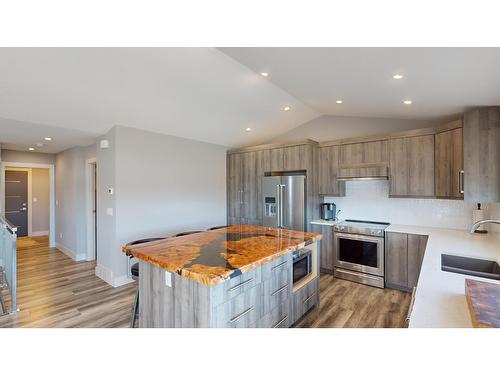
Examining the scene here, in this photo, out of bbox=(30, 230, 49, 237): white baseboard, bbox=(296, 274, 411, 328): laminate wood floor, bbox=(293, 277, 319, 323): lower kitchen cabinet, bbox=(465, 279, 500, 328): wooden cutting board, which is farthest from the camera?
bbox=(30, 230, 49, 237): white baseboard

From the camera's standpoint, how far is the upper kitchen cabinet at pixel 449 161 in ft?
9.22

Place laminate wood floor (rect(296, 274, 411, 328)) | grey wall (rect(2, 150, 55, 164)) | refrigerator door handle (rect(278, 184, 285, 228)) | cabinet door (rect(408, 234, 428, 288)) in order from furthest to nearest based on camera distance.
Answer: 1. grey wall (rect(2, 150, 55, 164))
2. refrigerator door handle (rect(278, 184, 285, 228))
3. cabinet door (rect(408, 234, 428, 288))
4. laminate wood floor (rect(296, 274, 411, 328))

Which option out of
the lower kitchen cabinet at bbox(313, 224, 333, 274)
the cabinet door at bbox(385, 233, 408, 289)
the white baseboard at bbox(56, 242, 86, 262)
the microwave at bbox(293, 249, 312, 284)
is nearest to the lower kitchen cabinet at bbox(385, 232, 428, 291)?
the cabinet door at bbox(385, 233, 408, 289)

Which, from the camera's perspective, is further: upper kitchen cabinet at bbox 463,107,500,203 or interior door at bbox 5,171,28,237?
interior door at bbox 5,171,28,237

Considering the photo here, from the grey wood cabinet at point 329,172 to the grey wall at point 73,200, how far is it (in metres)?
4.24

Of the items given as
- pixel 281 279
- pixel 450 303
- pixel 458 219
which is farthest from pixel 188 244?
pixel 458 219

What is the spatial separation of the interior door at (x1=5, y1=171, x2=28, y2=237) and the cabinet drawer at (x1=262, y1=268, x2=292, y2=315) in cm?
834

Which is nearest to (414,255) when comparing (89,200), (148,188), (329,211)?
(329,211)

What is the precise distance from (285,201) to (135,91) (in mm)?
2764

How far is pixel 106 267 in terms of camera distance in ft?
12.4

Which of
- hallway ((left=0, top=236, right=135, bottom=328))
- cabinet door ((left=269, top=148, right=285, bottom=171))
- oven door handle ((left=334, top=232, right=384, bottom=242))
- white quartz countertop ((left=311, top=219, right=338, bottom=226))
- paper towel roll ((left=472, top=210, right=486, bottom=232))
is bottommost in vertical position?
hallway ((left=0, top=236, right=135, bottom=328))

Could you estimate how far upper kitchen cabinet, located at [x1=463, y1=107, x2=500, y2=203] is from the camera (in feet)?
8.17

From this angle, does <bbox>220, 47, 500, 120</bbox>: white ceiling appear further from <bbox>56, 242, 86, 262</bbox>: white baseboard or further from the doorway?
the doorway
